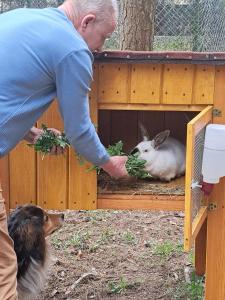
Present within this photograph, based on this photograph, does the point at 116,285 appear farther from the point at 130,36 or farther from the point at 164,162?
the point at 130,36

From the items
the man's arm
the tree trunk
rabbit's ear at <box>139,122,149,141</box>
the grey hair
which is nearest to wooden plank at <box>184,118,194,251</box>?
the man's arm

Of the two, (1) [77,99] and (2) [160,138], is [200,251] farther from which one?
(1) [77,99]

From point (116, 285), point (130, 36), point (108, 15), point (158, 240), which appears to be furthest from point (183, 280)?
point (108, 15)

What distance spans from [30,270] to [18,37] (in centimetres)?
155

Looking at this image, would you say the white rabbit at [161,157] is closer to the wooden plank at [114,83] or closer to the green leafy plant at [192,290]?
the wooden plank at [114,83]

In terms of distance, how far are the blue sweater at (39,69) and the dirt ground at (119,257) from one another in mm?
1954

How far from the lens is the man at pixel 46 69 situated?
7.20ft

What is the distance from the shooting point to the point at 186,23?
588 centimetres

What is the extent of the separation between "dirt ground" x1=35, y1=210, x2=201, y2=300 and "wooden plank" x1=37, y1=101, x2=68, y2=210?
0.83 metres

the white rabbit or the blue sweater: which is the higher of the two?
the blue sweater

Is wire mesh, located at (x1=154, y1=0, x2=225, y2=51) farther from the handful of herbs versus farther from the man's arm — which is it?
the man's arm

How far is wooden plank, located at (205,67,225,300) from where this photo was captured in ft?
10.6

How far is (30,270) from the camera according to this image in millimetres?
3219

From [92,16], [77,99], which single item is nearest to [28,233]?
[77,99]
